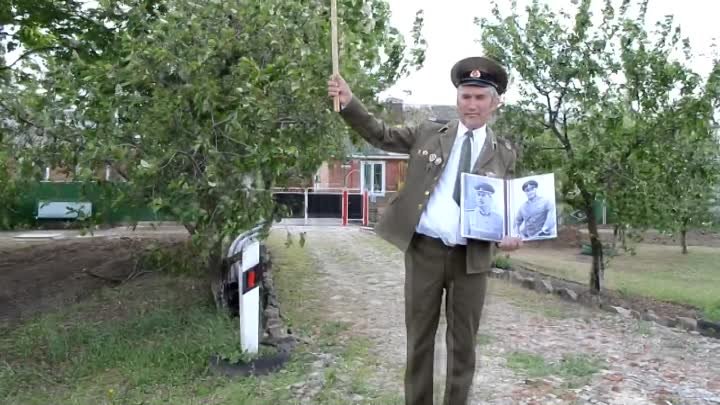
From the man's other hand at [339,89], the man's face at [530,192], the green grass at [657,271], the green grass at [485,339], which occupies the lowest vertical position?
the green grass at [657,271]

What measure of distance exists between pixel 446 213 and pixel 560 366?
2.40m

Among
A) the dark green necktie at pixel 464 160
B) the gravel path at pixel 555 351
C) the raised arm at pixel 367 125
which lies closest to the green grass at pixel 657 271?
the gravel path at pixel 555 351

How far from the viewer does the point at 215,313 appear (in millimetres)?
6461

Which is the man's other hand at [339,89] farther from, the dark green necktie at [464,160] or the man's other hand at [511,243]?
the man's other hand at [511,243]

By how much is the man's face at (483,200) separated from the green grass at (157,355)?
1.68 metres

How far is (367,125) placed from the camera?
10.7 feet

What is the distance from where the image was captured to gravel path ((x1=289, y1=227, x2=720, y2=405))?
440 cm

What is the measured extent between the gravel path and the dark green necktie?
157 cm

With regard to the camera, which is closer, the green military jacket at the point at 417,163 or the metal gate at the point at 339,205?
the green military jacket at the point at 417,163

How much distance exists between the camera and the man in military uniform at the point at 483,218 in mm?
3027

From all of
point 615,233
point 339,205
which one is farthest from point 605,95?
point 339,205

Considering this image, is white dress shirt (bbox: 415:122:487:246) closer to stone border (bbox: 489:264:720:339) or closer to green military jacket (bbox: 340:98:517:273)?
green military jacket (bbox: 340:98:517:273)

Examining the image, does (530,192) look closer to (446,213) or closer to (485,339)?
(446,213)

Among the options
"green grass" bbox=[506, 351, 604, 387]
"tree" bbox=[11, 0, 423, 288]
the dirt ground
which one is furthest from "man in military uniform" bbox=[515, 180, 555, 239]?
the dirt ground
